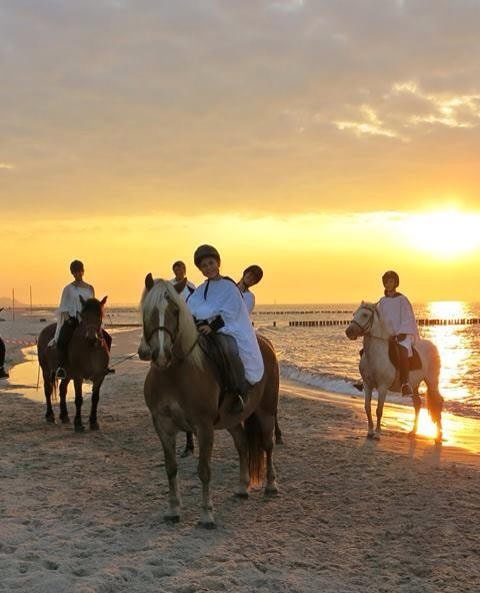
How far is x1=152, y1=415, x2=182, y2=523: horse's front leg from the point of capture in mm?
5758

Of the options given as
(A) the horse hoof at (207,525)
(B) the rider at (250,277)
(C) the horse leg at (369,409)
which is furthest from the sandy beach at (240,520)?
(B) the rider at (250,277)

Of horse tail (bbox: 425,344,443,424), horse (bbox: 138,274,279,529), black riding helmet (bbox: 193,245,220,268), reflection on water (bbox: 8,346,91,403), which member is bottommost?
reflection on water (bbox: 8,346,91,403)

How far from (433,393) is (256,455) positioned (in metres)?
5.81

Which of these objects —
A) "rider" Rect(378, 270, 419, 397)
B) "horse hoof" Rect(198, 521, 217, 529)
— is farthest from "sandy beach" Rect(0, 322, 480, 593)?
"rider" Rect(378, 270, 419, 397)

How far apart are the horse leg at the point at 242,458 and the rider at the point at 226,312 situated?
0.77 m

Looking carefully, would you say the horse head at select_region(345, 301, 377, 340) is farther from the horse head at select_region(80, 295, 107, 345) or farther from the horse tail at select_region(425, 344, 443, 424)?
the horse head at select_region(80, 295, 107, 345)

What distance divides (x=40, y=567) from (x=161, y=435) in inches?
63.0

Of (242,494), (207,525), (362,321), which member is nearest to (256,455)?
(242,494)

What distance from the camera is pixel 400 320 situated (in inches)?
437

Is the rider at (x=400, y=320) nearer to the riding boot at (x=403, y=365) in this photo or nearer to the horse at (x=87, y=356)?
the riding boot at (x=403, y=365)

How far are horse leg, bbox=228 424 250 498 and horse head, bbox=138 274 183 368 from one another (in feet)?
5.79

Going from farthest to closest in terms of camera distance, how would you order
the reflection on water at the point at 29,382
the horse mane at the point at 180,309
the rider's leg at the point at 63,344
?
the reflection on water at the point at 29,382 → the rider's leg at the point at 63,344 → the horse mane at the point at 180,309

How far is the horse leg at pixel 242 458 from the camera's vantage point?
6797 mm

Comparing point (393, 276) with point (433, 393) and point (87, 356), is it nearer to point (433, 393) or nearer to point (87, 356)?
point (433, 393)
